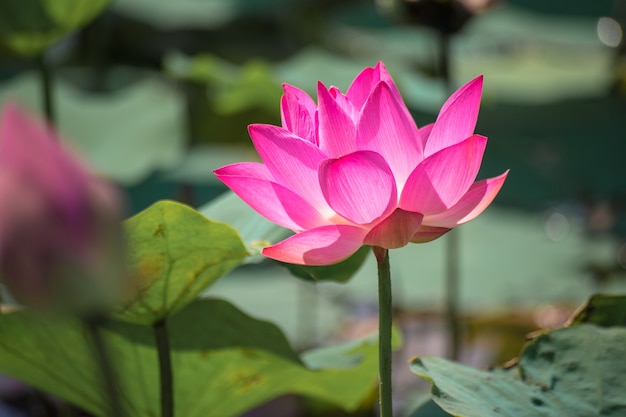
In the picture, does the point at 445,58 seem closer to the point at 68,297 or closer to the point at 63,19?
the point at 63,19

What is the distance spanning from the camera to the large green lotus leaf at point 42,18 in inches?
37.8

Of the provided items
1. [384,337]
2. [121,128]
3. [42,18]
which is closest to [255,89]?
[121,128]

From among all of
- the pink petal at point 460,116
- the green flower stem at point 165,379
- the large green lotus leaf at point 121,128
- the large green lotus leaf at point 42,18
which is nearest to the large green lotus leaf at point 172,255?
the green flower stem at point 165,379

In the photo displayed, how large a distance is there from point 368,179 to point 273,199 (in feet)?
0.16

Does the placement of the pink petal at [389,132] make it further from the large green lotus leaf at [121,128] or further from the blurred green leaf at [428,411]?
the large green lotus leaf at [121,128]

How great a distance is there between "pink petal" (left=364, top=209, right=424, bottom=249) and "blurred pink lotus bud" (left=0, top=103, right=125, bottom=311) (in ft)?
0.56

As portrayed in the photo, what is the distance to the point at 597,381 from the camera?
0.51 meters

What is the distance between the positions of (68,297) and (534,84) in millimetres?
2282

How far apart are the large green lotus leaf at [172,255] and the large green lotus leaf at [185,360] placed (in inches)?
2.2

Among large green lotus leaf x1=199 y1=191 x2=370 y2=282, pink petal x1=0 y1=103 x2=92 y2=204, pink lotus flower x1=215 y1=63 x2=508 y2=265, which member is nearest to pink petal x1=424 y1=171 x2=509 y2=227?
pink lotus flower x1=215 y1=63 x2=508 y2=265

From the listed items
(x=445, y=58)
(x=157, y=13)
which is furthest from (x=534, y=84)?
(x=445, y=58)

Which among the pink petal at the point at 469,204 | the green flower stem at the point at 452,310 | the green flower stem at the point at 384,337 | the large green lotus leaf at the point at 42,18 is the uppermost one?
the large green lotus leaf at the point at 42,18

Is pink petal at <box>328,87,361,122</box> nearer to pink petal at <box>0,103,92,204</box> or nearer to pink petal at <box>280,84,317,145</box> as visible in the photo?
pink petal at <box>280,84,317,145</box>

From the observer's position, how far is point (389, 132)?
442 mm
